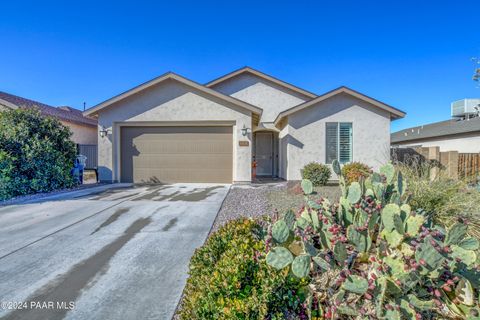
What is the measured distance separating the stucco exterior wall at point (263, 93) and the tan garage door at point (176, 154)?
514cm

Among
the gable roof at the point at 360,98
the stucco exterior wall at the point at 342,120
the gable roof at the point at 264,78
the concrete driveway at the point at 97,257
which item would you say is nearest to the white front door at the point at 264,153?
the gable roof at the point at 264,78

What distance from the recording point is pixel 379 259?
2.17m

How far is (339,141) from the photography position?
12.0m

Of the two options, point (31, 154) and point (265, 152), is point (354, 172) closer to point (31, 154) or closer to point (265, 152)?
point (265, 152)

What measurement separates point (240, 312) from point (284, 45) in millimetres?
17062

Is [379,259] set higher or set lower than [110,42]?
lower

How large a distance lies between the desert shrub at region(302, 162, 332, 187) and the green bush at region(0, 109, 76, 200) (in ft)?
32.8

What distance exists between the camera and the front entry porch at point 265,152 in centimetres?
1578

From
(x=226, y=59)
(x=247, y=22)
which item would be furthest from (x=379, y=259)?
(x=226, y=59)

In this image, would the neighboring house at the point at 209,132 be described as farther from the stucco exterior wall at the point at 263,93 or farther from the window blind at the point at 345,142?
the stucco exterior wall at the point at 263,93

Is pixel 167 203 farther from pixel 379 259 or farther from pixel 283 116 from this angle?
pixel 283 116

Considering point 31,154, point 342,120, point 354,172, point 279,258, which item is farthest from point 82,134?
point 279,258

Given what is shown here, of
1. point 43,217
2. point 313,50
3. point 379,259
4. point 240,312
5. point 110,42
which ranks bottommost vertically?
point 43,217

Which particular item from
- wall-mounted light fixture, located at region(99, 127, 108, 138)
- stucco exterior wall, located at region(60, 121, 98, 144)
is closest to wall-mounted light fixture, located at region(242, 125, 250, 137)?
wall-mounted light fixture, located at region(99, 127, 108, 138)
